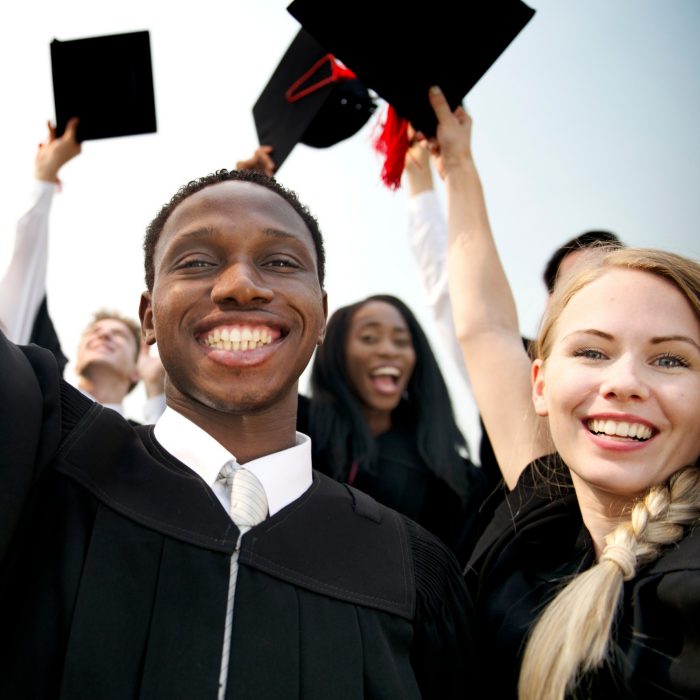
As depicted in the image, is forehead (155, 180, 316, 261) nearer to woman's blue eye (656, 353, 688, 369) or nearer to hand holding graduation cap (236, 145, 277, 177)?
woman's blue eye (656, 353, 688, 369)

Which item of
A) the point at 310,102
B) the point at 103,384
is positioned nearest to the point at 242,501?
the point at 310,102

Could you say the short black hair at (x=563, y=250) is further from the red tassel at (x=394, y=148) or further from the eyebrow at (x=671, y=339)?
the eyebrow at (x=671, y=339)

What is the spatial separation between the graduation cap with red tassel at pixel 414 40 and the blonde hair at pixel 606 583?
1.22 meters

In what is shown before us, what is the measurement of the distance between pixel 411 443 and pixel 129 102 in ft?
6.99

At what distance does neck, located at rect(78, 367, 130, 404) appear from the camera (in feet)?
16.0

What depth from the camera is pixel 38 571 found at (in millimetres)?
1423

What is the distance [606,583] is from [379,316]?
107 inches

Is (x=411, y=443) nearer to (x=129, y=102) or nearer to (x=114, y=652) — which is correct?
(x=129, y=102)

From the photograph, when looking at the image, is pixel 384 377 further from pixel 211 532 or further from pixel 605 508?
pixel 211 532

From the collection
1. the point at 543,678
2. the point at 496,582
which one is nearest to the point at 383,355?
the point at 496,582

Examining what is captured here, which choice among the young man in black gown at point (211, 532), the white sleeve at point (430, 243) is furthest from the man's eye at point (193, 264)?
the white sleeve at point (430, 243)

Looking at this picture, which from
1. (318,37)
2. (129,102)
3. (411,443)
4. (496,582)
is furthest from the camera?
(411,443)

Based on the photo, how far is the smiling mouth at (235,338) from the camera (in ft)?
5.48

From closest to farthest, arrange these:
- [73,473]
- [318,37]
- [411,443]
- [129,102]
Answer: [73,473]
[318,37]
[129,102]
[411,443]
